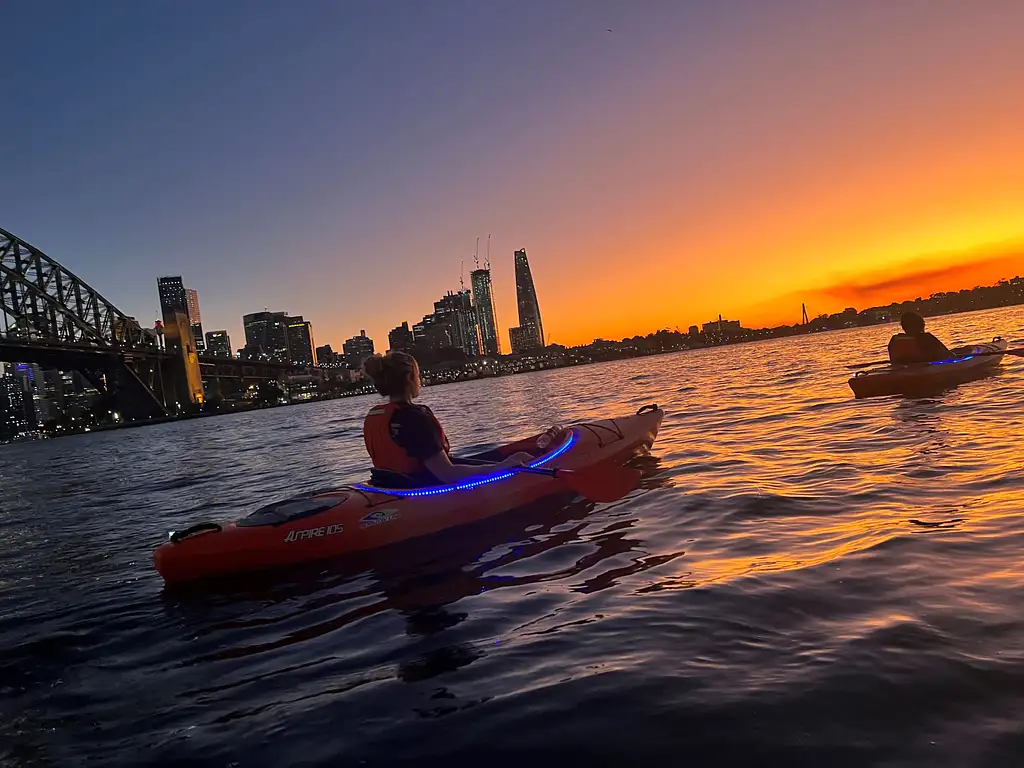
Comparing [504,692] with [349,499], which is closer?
[504,692]

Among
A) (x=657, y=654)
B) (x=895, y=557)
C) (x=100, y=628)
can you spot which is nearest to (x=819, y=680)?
(x=657, y=654)

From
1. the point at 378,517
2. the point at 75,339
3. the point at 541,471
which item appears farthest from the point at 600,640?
the point at 75,339

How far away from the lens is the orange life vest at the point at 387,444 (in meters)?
6.13

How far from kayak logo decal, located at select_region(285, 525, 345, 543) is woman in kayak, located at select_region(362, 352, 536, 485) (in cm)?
72

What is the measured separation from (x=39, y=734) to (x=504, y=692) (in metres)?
2.35

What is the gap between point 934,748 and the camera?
2283 millimetres

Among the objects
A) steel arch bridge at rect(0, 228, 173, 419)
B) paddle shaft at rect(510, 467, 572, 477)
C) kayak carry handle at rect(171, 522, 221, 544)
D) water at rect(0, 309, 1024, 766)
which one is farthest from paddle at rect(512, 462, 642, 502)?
steel arch bridge at rect(0, 228, 173, 419)

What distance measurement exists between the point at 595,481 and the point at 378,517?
2.47m

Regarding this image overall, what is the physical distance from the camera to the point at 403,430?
6145 mm

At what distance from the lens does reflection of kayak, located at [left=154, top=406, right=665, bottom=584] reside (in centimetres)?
570

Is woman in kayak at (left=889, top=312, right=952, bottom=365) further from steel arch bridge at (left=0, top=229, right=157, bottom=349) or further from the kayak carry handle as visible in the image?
steel arch bridge at (left=0, top=229, right=157, bottom=349)

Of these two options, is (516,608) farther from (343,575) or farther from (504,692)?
(343,575)

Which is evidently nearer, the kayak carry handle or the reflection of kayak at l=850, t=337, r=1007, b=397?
the kayak carry handle

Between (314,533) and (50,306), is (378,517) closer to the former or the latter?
(314,533)
